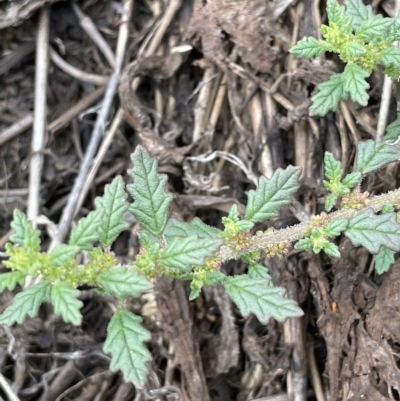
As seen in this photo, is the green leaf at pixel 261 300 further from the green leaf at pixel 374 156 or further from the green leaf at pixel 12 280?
the green leaf at pixel 12 280

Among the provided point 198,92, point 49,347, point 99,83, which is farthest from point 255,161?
point 49,347

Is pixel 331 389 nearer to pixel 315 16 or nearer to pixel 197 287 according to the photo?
pixel 197 287

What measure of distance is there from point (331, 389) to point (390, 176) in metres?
1.07

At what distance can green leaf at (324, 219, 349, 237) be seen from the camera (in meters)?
2.22

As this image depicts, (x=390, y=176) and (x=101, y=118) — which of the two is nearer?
(x=390, y=176)

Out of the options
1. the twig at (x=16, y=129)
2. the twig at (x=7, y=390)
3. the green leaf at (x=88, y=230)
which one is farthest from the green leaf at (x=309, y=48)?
the twig at (x=7, y=390)

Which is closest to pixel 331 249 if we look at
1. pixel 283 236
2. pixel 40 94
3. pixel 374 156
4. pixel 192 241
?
pixel 283 236

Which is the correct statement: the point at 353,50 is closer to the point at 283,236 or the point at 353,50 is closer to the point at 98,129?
the point at 283,236

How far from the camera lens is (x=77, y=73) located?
3.26 m

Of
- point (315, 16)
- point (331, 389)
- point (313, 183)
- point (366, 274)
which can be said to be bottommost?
point (331, 389)

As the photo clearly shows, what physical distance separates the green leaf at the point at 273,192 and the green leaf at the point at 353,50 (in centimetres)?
55

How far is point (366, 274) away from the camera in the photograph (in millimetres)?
2689

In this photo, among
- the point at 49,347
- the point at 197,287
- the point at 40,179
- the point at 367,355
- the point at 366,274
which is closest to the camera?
the point at 197,287

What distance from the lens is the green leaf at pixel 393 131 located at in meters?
2.56
